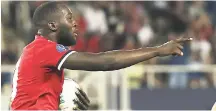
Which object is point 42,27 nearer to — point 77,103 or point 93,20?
point 77,103

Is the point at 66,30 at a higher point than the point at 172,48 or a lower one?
higher

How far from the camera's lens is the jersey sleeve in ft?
17.3

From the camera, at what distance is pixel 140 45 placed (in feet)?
46.2

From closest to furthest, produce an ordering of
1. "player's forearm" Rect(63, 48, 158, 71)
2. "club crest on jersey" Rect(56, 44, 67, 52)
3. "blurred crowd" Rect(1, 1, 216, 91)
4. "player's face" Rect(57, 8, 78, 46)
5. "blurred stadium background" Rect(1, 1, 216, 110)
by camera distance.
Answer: "player's forearm" Rect(63, 48, 158, 71), "club crest on jersey" Rect(56, 44, 67, 52), "player's face" Rect(57, 8, 78, 46), "blurred stadium background" Rect(1, 1, 216, 110), "blurred crowd" Rect(1, 1, 216, 91)

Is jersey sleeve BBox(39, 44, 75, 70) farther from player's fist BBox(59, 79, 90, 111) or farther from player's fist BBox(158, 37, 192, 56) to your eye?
player's fist BBox(158, 37, 192, 56)

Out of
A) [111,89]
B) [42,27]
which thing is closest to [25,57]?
[42,27]

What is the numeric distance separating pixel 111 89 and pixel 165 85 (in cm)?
151

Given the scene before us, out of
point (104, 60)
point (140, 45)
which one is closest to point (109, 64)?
point (104, 60)

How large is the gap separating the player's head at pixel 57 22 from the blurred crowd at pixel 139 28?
8.05 metres

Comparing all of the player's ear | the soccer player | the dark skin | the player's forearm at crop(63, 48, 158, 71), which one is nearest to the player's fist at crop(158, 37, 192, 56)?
the dark skin

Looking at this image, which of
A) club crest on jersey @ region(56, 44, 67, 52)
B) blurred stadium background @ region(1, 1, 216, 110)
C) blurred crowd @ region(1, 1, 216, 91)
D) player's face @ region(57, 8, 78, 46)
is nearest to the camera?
club crest on jersey @ region(56, 44, 67, 52)

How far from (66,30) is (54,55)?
0.25 meters

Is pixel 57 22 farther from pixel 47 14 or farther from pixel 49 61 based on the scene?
pixel 49 61

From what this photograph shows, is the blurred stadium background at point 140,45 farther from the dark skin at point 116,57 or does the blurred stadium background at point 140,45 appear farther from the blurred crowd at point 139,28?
the dark skin at point 116,57
